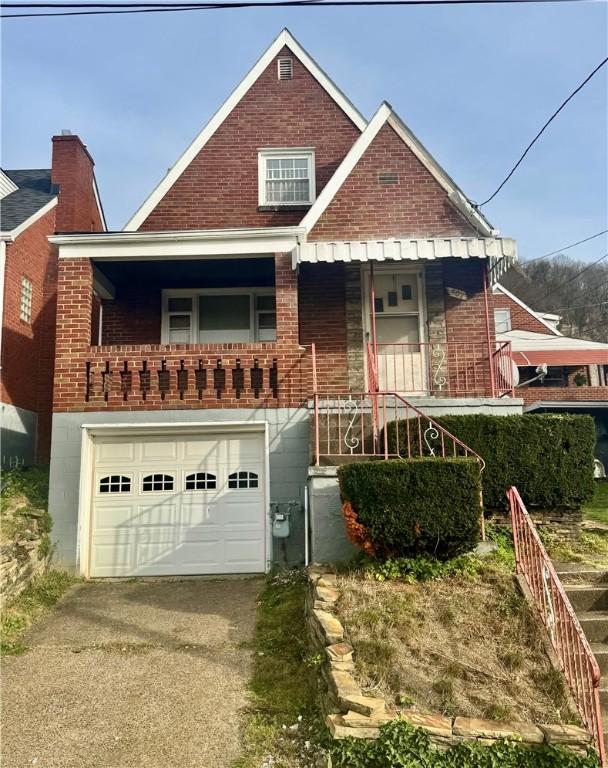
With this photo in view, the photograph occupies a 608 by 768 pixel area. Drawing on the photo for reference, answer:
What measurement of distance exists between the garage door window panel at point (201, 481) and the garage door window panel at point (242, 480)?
0.26m

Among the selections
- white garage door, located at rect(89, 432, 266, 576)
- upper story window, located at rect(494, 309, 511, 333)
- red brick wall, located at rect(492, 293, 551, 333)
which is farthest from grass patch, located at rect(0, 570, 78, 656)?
red brick wall, located at rect(492, 293, 551, 333)

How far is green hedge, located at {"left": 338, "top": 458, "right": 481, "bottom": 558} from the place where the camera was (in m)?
6.61

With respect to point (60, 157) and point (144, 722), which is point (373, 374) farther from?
point (60, 157)

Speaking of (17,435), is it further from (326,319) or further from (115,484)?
(326,319)

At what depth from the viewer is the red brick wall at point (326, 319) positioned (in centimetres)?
1117

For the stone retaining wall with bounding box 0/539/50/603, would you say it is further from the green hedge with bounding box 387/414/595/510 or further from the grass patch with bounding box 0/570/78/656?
the green hedge with bounding box 387/414/595/510

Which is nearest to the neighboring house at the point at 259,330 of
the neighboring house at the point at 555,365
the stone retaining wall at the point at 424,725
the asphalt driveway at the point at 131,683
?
the asphalt driveway at the point at 131,683

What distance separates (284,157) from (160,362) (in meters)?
5.65

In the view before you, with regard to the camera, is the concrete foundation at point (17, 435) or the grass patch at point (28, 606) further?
the concrete foundation at point (17, 435)

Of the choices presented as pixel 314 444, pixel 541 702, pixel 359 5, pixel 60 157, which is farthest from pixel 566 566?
pixel 60 157

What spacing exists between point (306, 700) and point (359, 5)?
715 cm

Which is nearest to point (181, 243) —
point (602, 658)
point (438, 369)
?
point (438, 369)

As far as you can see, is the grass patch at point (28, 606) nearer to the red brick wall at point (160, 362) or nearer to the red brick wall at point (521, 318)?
the red brick wall at point (160, 362)

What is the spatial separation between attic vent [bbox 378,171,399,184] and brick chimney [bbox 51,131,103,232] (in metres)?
7.50
